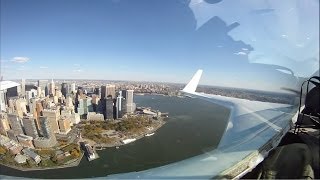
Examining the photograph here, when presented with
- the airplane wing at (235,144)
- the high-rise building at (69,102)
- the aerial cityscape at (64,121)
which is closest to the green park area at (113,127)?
the aerial cityscape at (64,121)

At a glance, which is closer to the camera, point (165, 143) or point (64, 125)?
point (64, 125)

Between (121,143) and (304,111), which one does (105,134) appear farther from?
(304,111)

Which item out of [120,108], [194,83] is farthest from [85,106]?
[194,83]

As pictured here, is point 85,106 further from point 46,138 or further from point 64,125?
point 46,138

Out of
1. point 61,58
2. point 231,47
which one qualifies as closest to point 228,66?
point 231,47

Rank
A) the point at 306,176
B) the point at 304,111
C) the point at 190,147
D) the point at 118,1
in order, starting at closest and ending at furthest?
1. the point at 118,1
2. the point at 190,147
3. the point at 306,176
4. the point at 304,111

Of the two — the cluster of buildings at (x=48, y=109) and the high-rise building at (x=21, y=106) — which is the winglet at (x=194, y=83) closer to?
the cluster of buildings at (x=48, y=109)
